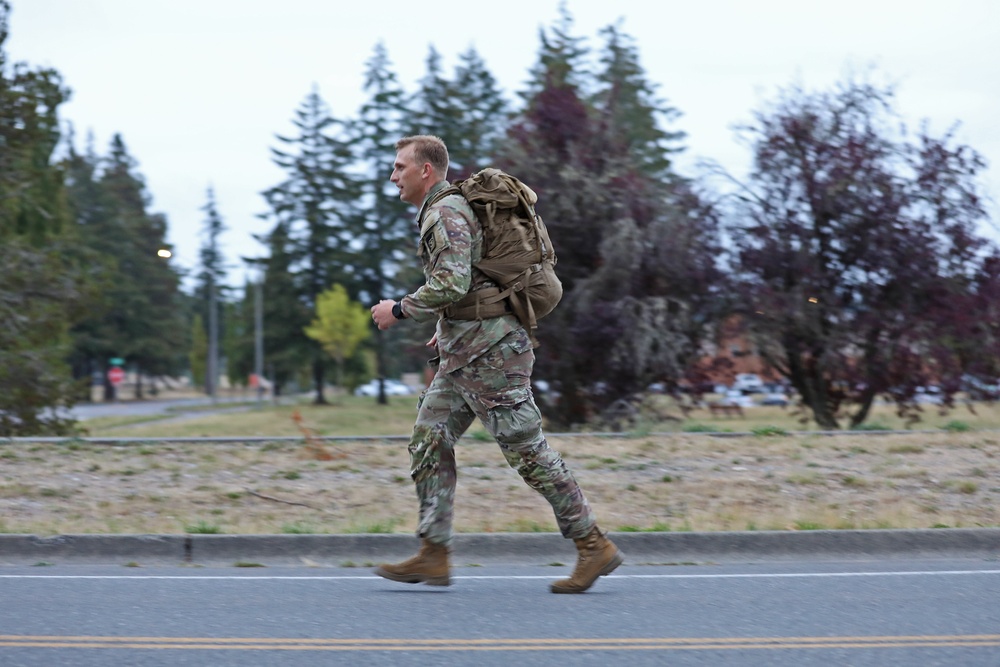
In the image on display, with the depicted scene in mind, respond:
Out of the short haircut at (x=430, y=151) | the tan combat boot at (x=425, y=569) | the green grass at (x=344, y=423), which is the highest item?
the short haircut at (x=430, y=151)

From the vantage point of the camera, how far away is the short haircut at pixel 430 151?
5859mm

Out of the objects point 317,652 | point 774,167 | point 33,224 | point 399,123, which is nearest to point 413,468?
point 317,652

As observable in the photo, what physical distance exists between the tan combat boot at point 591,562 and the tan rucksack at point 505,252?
1099 mm

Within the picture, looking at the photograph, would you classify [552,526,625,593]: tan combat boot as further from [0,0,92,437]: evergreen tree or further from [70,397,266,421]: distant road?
[70,397,266,421]: distant road

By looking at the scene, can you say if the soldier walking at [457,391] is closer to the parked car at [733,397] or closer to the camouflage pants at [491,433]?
the camouflage pants at [491,433]

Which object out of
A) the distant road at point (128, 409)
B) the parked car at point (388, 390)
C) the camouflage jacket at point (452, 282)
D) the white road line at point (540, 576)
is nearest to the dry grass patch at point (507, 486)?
the white road line at point (540, 576)

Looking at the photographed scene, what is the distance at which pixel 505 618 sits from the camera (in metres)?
5.14

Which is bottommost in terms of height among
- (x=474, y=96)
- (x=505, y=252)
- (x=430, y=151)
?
(x=505, y=252)

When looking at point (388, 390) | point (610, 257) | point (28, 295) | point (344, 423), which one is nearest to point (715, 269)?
point (610, 257)

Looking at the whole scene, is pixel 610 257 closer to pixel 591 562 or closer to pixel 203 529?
pixel 203 529

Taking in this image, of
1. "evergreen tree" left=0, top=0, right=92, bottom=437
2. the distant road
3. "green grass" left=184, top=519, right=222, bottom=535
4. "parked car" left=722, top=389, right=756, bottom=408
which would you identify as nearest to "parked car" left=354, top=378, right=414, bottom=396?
the distant road

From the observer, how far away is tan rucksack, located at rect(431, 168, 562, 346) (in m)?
5.63

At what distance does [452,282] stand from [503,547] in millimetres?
2407

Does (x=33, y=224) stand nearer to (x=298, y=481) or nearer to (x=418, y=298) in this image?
(x=298, y=481)
